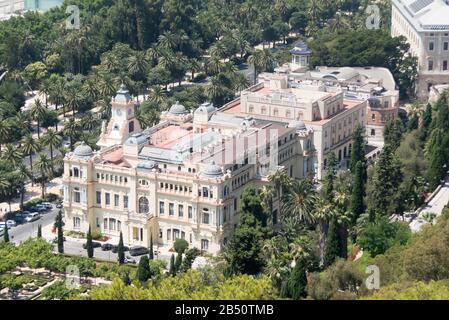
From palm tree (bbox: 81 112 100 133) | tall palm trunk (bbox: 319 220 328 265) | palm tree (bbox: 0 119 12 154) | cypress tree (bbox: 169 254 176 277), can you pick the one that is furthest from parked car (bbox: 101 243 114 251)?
palm tree (bbox: 81 112 100 133)

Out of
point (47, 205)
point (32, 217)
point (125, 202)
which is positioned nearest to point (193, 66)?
point (47, 205)

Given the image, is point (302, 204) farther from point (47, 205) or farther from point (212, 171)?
point (47, 205)

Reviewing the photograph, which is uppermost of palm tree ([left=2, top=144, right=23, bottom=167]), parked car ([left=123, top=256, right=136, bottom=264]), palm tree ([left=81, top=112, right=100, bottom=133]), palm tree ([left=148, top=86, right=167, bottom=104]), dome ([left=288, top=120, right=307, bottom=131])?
palm tree ([left=148, top=86, right=167, bottom=104])

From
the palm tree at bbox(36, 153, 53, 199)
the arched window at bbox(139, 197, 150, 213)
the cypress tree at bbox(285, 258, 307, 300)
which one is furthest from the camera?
the palm tree at bbox(36, 153, 53, 199)

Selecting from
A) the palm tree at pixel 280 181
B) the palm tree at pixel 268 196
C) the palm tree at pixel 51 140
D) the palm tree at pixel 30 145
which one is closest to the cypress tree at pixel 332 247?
the palm tree at pixel 268 196

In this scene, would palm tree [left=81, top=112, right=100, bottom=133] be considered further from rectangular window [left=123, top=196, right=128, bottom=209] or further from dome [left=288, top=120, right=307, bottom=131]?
rectangular window [left=123, top=196, right=128, bottom=209]
